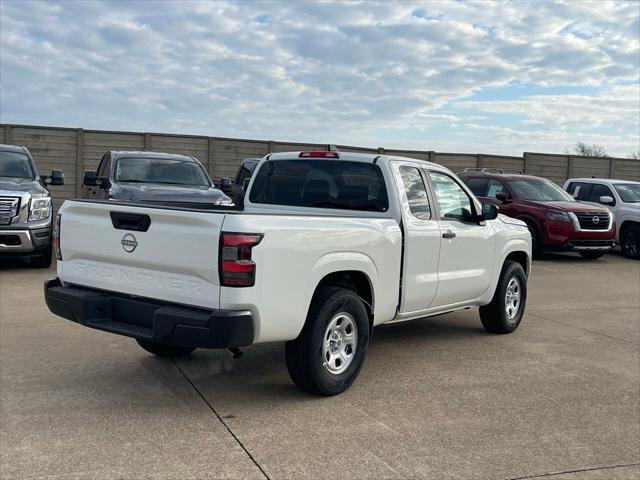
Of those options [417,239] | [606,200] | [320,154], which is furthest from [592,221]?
[320,154]

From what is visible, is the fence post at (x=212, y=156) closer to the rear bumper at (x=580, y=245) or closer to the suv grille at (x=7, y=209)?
the suv grille at (x=7, y=209)

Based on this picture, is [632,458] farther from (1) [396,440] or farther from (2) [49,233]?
(2) [49,233]

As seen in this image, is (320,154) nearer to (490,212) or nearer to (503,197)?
(490,212)

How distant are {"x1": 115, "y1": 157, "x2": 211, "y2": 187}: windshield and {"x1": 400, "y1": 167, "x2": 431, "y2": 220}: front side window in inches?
260

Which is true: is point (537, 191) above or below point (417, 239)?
above

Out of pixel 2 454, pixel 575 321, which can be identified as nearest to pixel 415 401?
pixel 2 454

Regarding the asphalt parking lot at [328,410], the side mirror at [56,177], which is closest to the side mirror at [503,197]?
the asphalt parking lot at [328,410]

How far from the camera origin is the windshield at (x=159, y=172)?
11.5 m

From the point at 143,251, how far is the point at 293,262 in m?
0.99

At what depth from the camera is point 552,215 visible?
14.0 meters

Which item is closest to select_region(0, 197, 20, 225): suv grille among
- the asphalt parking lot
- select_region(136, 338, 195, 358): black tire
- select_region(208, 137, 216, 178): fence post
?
the asphalt parking lot

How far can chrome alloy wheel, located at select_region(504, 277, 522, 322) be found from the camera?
7.16 meters

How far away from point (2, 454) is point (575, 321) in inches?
254

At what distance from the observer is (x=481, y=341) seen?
6.83m
